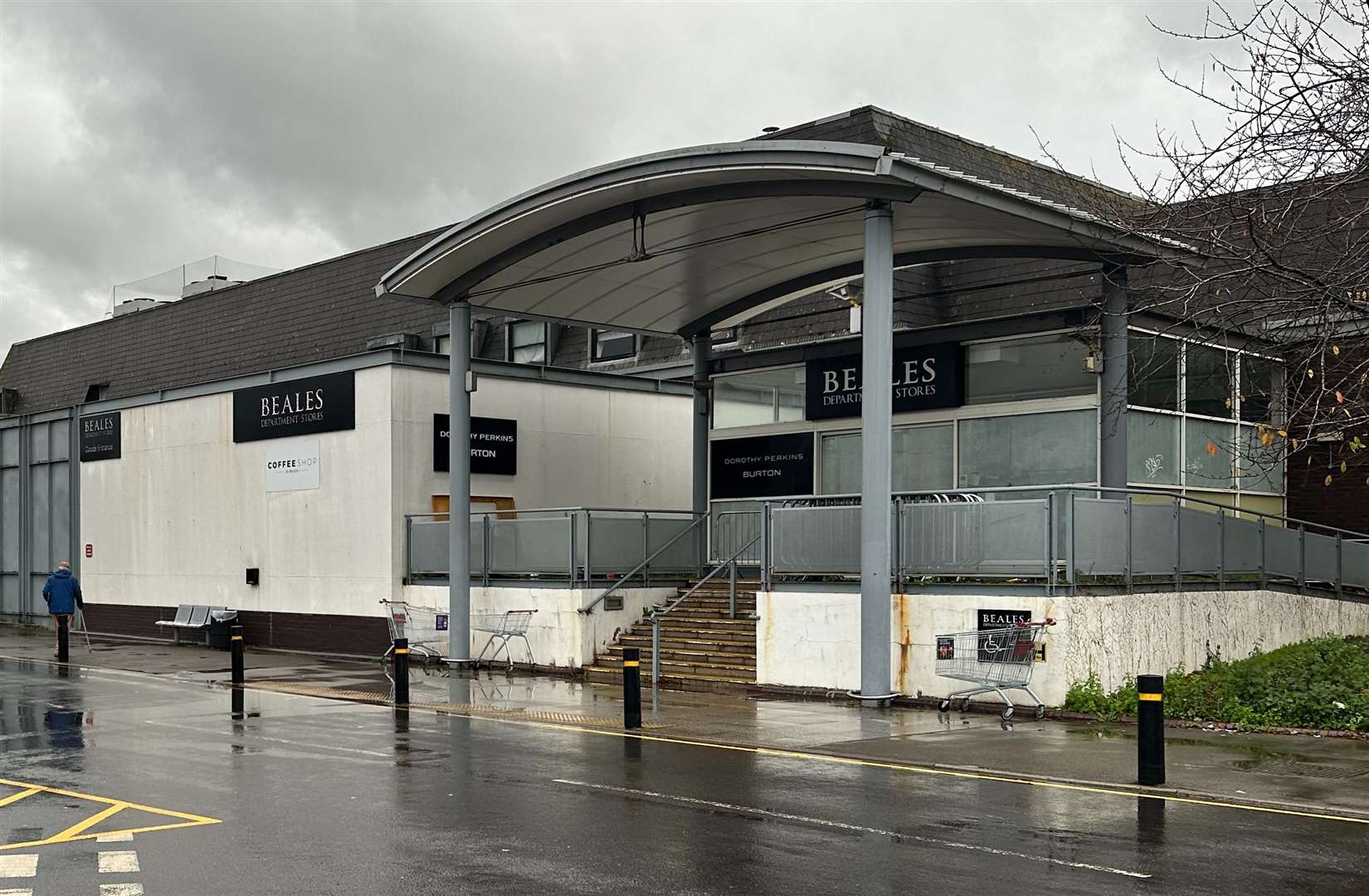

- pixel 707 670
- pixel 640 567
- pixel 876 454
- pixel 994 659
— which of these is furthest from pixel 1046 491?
pixel 640 567

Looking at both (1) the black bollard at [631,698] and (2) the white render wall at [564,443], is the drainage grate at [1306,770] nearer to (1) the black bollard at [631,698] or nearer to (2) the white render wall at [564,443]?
(1) the black bollard at [631,698]

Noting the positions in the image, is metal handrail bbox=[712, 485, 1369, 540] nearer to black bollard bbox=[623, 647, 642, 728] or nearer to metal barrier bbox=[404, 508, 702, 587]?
metal barrier bbox=[404, 508, 702, 587]

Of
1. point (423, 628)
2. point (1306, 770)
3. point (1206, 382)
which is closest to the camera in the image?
point (1306, 770)

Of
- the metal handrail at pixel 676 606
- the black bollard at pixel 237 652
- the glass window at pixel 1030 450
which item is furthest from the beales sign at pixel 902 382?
the black bollard at pixel 237 652

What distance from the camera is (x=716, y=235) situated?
22234 millimetres

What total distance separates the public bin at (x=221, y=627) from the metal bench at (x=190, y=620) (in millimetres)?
190

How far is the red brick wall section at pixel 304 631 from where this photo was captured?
1078 inches

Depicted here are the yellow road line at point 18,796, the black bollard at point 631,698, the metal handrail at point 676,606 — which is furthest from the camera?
the metal handrail at point 676,606

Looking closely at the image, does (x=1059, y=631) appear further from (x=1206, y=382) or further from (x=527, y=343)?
(x=527, y=343)

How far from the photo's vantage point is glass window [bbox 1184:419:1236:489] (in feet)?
76.0

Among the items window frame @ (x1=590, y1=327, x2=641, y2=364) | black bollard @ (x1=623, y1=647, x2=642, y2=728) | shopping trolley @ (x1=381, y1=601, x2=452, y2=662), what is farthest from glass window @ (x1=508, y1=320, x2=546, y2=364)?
black bollard @ (x1=623, y1=647, x2=642, y2=728)

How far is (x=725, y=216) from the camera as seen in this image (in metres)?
21.4

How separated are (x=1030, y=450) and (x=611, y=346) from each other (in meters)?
15.4

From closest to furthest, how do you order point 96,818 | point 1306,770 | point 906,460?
1. point 96,818
2. point 1306,770
3. point 906,460
